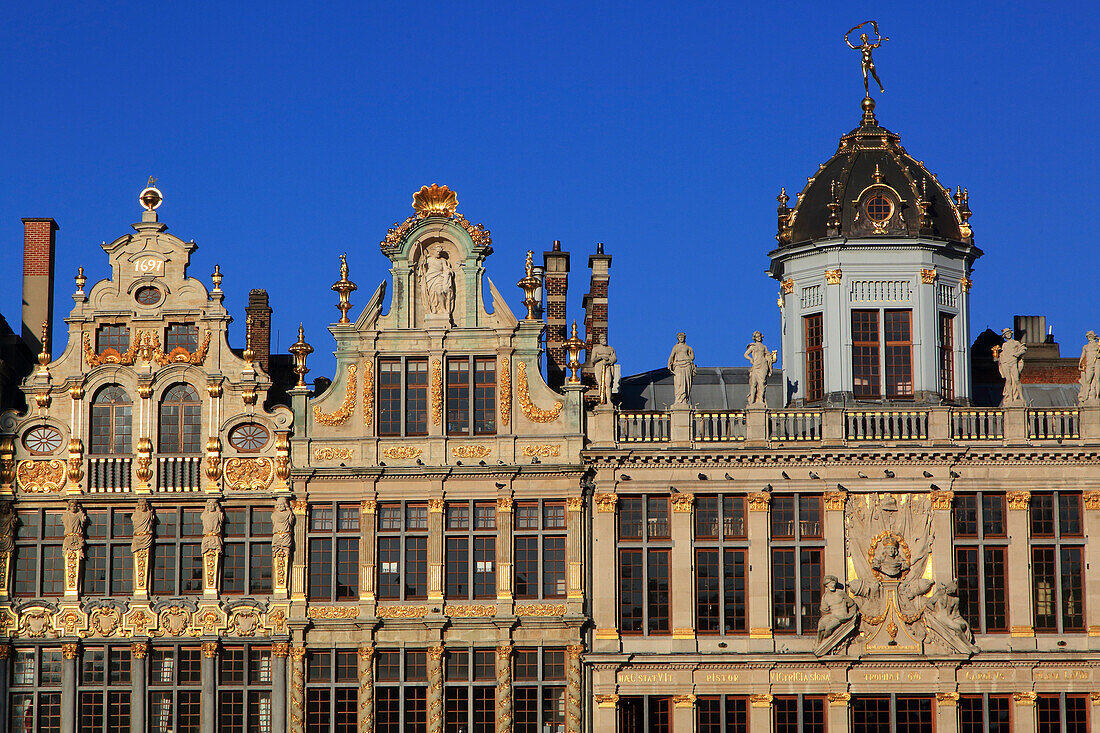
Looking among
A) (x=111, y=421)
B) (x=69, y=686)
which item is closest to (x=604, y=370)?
(x=111, y=421)

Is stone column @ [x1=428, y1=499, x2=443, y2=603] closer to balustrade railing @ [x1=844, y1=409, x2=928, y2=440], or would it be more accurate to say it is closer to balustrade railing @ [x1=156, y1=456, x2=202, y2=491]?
balustrade railing @ [x1=156, y1=456, x2=202, y2=491]

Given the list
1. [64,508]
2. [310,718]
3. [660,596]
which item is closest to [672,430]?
[660,596]

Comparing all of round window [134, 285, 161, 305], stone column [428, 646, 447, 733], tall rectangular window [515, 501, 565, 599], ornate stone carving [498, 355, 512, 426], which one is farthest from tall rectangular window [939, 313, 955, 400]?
round window [134, 285, 161, 305]

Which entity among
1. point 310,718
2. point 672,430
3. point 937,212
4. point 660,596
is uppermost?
Result: point 937,212

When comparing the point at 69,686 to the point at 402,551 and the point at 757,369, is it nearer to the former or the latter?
the point at 402,551

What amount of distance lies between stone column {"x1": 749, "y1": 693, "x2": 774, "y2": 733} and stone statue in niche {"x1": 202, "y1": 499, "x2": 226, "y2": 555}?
15.0 meters

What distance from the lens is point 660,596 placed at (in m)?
46.0

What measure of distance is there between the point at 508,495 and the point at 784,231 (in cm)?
1148

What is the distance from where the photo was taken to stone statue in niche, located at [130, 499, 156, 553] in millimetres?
46438

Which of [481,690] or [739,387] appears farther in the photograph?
[739,387]

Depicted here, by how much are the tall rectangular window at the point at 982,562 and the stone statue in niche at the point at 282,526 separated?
1803 centimetres

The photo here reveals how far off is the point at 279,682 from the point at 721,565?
12.3 metres

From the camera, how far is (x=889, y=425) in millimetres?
46750

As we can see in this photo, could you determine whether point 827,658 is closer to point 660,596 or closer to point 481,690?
point 660,596
